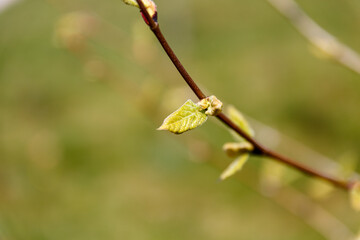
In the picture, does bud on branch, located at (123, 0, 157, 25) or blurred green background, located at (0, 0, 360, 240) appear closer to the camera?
bud on branch, located at (123, 0, 157, 25)

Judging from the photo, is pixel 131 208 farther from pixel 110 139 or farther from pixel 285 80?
pixel 285 80

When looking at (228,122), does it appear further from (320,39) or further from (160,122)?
(160,122)

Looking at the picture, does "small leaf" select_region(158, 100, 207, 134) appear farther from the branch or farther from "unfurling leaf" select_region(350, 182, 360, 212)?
the branch

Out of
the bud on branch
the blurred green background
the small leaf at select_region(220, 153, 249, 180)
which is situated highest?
the bud on branch

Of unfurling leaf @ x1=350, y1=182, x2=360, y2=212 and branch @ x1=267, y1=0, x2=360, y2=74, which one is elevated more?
branch @ x1=267, y1=0, x2=360, y2=74

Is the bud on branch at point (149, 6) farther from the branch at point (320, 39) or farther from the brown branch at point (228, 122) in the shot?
the branch at point (320, 39)

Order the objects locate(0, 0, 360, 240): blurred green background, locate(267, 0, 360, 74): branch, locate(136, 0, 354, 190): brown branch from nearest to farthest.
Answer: locate(136, 0, 354, 190): brown branch, locate(267, 0, 360, 74): branch, locate(0, 0, 360, 240): blurred green background

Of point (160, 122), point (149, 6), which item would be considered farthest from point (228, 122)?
point (160, 122)

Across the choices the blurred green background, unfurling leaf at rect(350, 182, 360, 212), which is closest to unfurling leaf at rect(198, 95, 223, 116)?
unfurling leaf at rect(350, 182, 360, 212)
